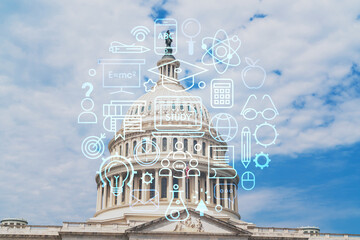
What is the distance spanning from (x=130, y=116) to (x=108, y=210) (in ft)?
60.0

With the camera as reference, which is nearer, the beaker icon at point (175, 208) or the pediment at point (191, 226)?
the pediment at point (191, 226)

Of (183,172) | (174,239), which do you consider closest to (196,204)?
(183,172)

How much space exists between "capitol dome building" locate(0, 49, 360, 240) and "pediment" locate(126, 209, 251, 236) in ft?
15.9

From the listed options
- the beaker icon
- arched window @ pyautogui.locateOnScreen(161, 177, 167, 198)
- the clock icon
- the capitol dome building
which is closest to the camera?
the beaker icon

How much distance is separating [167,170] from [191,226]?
63.6 feet

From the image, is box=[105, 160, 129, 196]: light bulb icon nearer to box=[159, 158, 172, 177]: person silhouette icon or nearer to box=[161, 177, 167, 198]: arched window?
box=[159, 158, 172, 177]: person silhouette icon

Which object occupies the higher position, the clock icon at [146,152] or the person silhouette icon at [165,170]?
the clock icon at [146,152]

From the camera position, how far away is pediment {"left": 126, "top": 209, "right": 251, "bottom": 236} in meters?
57.5

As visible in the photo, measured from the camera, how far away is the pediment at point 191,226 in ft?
189
